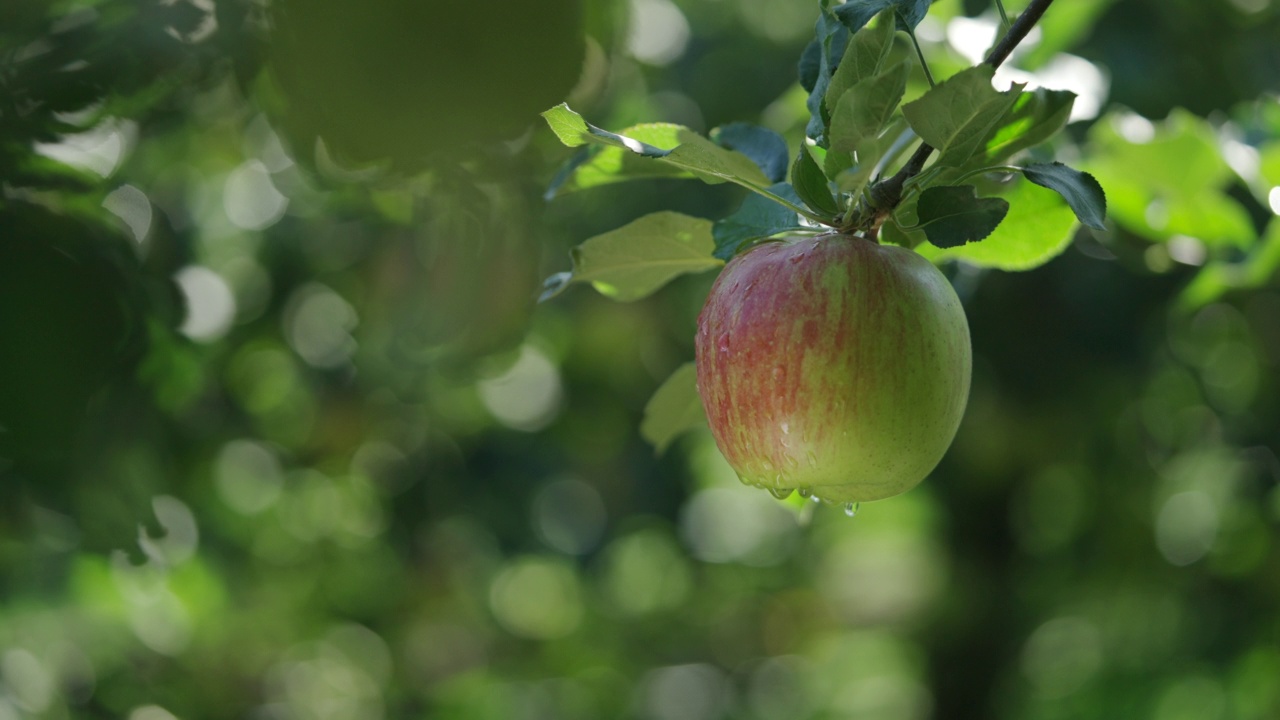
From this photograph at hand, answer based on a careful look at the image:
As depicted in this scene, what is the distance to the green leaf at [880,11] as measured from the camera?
1.71 ft

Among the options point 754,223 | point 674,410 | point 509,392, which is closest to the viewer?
point 754,223

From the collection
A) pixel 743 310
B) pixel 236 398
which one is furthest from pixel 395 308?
pixel 743 310

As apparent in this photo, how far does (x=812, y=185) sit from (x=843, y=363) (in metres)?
0.10

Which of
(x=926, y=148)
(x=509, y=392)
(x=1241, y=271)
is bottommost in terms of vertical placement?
(x=509, y=392)

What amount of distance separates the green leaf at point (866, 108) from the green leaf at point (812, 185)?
3 cm

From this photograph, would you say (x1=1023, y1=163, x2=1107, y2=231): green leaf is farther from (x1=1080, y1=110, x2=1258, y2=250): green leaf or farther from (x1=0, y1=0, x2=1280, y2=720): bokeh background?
(x1=1080, y1=110, x2=1258, y2=250): green leaf

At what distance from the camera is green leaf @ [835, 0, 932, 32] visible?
20.6 inches

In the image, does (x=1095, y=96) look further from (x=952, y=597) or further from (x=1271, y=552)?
(x=952, y=597)

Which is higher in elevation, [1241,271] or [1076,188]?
[1076,188]

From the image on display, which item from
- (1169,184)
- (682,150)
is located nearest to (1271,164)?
(1169,184)

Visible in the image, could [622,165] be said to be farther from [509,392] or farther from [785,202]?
[509,392]

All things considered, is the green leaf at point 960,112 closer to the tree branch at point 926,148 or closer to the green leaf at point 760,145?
the tree branch at point 926,148

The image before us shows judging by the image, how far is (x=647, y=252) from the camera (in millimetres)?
672

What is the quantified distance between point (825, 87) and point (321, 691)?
328cm
